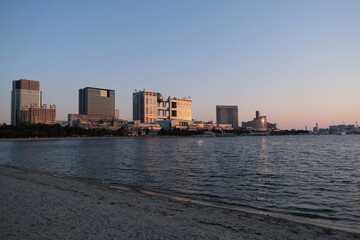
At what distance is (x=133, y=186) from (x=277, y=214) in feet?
38.4

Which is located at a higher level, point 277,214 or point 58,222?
point 58,222

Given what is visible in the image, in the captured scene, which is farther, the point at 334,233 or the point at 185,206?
the point at 185,206

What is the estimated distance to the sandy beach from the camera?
29.1 ft

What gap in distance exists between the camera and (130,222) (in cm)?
1024

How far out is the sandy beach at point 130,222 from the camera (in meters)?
8.87

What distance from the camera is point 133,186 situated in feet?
71.7

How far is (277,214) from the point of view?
13500mm

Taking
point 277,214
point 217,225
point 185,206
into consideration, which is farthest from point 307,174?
point 217,225

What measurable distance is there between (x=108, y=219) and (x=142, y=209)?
226 cm

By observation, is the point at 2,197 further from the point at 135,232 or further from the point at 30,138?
the point at 30,138

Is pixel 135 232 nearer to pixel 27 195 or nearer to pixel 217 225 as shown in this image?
pixel 217 225

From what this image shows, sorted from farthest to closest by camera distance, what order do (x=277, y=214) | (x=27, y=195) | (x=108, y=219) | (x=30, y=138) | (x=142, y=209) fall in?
(x=30, y=138) < (x=27, y=195) < (x=277, y=214) < (x=142, y=209) < (x=108, y=219)

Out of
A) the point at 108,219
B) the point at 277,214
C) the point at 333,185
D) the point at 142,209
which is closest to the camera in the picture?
the point at 108,219

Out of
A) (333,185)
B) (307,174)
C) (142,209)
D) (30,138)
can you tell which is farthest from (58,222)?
(30,138)
